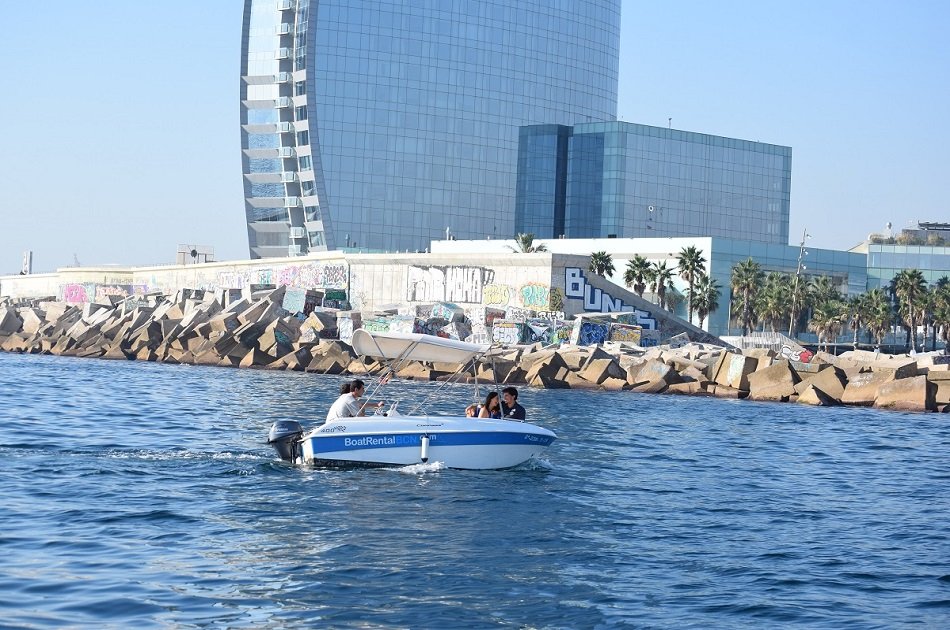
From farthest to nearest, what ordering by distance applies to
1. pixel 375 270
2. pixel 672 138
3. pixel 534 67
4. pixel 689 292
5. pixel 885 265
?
1. pixel 534 67
2. pixel 672 138
3. pixel 885 265
4. pixel 689 292
5. pixel 375 270

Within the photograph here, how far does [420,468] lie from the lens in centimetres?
2472

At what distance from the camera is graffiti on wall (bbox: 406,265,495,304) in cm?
7775

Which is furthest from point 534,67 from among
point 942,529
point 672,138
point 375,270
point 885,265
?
point 942,529

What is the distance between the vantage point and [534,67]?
15912 centimetres

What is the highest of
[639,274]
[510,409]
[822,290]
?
[639,274]

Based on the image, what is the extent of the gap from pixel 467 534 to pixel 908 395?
35.5m

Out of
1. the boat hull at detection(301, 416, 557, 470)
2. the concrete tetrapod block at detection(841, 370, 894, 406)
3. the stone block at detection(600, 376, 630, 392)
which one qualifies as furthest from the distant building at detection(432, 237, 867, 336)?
the boat hull at detection(301, 416, 557, 470)

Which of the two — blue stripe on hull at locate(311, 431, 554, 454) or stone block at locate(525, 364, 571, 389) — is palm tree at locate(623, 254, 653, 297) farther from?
blue stripe on hull at locate(311, 431, 554, 454)

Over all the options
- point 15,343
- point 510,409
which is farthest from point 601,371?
point 15,343

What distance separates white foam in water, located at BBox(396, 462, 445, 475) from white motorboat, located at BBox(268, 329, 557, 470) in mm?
73

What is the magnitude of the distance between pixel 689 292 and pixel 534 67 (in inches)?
2813

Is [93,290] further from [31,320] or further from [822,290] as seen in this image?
[822,290]

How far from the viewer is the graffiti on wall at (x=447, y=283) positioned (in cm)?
7775

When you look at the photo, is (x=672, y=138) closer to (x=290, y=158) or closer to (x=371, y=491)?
(x=290, y=158)
